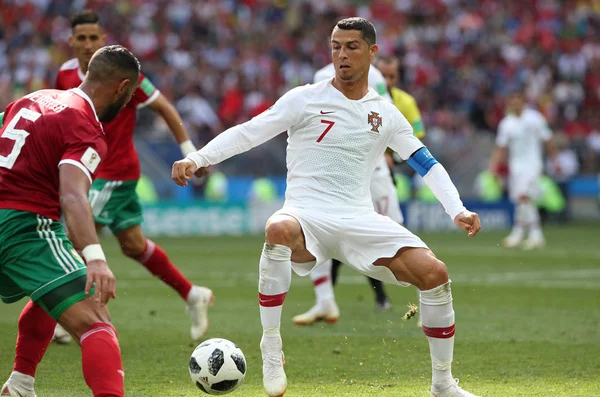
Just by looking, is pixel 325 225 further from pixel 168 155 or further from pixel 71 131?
pixel 168 155

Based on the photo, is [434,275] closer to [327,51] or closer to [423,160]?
[423,160]

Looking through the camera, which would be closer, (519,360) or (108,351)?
(108,351)

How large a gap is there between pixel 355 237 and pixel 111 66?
175 cm

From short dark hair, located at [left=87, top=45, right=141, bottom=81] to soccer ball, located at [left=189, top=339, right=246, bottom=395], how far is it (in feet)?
5.30

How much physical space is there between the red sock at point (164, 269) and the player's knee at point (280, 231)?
257 cm

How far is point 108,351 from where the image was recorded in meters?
4.64

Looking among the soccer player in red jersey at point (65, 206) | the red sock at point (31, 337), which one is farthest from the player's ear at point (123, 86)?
the red sock at point (31, 337)

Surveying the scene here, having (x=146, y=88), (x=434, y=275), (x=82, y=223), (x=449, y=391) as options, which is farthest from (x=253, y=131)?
(x=146, y=88)

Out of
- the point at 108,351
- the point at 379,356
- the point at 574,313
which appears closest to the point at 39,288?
the point at 108,351

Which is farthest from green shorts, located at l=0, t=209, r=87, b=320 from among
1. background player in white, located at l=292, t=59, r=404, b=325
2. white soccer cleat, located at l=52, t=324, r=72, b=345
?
background player in white, located at l=292, t=59, r=404, b=325

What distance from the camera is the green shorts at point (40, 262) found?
4.72 meters

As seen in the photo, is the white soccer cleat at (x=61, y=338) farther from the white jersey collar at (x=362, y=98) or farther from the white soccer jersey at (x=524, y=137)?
the white soccer jersey at (x=524, y=137)

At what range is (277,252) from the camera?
5.64 m

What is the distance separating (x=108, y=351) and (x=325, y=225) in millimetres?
1660
